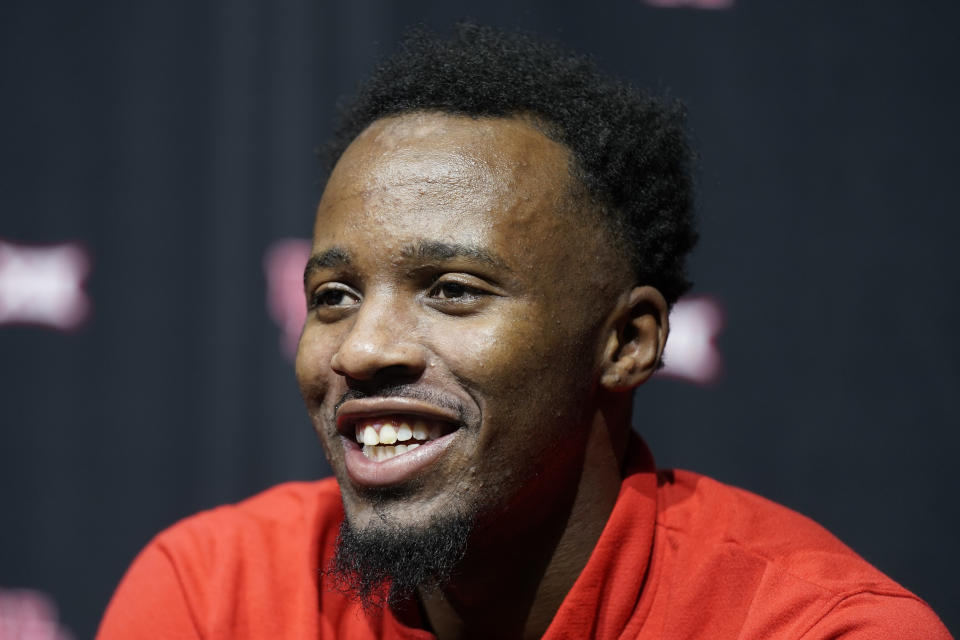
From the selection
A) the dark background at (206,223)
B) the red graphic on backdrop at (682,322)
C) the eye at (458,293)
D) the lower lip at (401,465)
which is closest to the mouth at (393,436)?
the lower lip at (401,465)

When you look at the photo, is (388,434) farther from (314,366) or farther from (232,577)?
(232,577)

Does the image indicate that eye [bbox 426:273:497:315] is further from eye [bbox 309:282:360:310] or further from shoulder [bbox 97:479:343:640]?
shoulder [bbox 97:479:343:640]

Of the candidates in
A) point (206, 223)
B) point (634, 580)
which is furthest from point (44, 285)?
point (634, 580)

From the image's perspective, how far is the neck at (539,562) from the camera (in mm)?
1409

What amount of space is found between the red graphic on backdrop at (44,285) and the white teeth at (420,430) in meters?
1.37

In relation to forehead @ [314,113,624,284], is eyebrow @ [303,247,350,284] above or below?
below

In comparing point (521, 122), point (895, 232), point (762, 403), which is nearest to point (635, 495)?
point (521, 122)

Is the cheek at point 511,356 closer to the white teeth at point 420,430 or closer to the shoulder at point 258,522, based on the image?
the white teeth at point 420,430

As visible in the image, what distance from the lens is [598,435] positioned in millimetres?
1437

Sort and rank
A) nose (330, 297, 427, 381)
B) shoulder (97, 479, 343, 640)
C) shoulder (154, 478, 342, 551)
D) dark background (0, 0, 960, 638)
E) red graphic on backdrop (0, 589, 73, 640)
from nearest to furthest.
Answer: nose (330, 297, 427, 381), shoulder (97, 479, 343, 640), shoulder (154, 478, 342, 551), dark background (0, 0, 960, 638), red graphic on backdrop (0, 589, 73, 640)

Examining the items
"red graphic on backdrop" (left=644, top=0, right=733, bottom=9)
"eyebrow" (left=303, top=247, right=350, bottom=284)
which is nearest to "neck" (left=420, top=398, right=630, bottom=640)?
"eyebrow" (left=303, top=247, right=350, bottom=284)

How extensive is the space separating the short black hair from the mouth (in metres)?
0.41

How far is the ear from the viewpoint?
4.66 feet

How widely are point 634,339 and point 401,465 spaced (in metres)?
0.43
